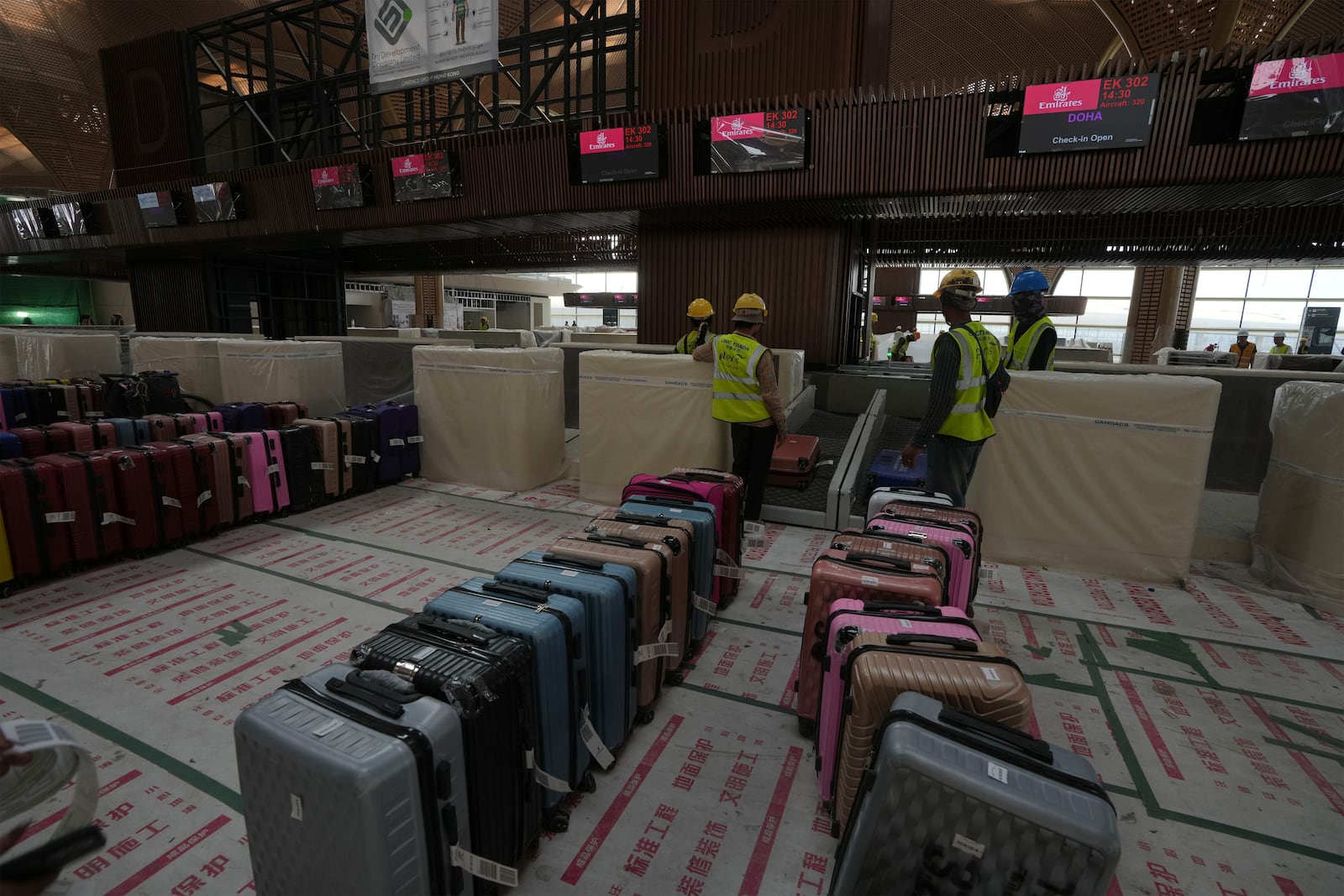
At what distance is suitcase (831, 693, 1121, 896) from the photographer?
127 centimetres

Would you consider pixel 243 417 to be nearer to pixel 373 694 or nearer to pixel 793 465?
pixel 793 465

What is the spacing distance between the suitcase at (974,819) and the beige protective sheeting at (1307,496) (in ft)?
12.5

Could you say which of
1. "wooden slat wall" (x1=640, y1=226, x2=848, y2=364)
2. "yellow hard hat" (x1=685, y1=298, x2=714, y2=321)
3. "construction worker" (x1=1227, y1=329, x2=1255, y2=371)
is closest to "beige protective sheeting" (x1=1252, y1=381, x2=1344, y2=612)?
"yellow hard hat" (x1=685, y1=298, x2=714, y2=321)

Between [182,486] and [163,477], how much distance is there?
5.3 inches

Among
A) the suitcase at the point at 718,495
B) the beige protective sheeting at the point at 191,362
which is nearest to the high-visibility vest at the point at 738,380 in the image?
the suitcase at the point at 718,495

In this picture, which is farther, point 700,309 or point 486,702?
point 700,309

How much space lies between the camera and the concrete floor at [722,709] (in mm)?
1871

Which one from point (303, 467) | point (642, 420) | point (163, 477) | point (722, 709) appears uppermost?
point (642, 420)

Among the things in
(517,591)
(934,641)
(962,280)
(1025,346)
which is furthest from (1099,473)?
(517,591)

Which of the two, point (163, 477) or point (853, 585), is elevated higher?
point (853, 585)

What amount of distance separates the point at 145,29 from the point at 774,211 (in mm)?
22179

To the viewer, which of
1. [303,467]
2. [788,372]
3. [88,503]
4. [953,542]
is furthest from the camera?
[788,372]

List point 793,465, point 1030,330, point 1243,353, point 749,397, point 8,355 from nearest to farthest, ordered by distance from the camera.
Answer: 1. point 749,397
2. point 1030,330
3. point 793,465
4. point 8,355
5. point 1243,353

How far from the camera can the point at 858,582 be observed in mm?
2219
